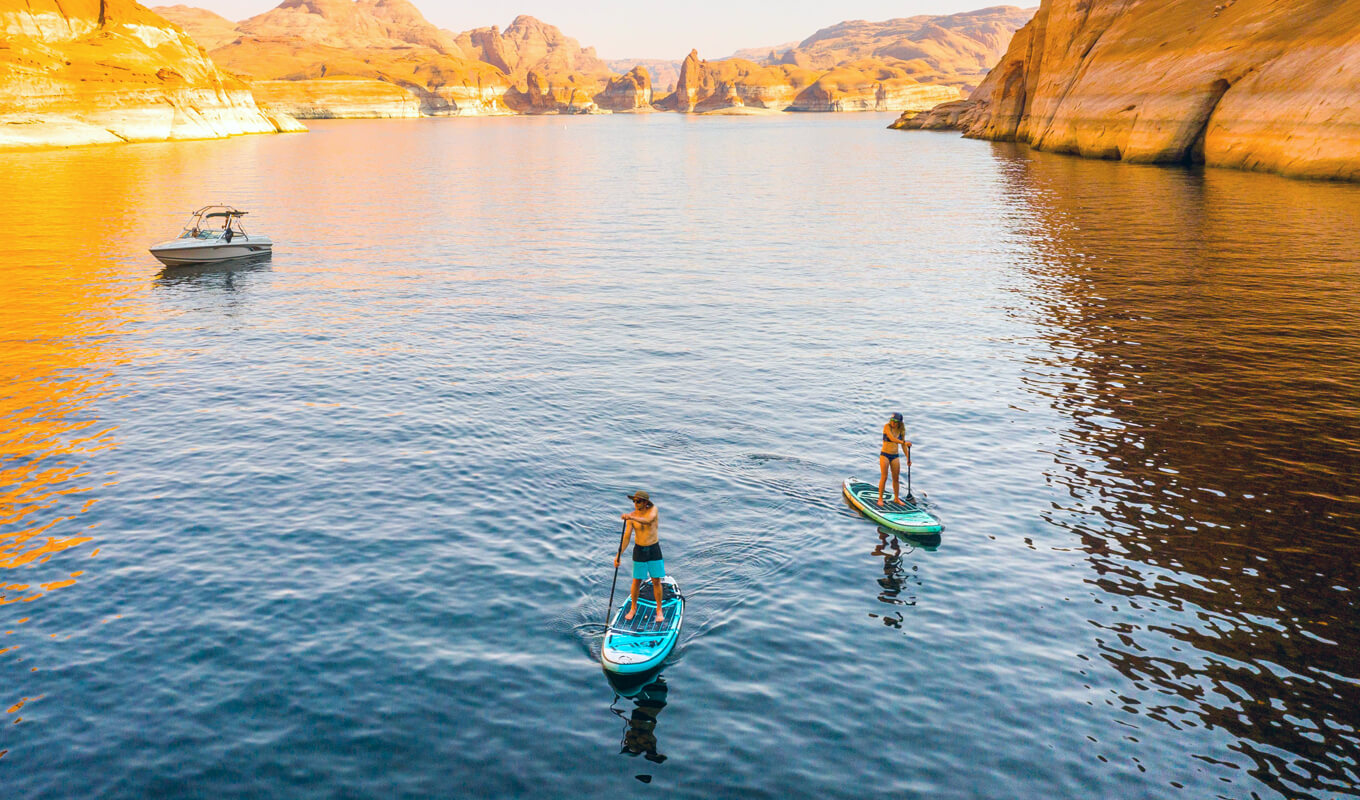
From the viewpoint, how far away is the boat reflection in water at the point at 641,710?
13234 mm

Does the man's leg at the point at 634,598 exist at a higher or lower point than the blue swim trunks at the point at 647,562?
lower

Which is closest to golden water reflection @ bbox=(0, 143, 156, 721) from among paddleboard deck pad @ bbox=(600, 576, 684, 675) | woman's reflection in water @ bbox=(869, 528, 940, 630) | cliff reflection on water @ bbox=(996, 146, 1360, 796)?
paddleboard deck pad @ bbox=(600, 576, 684, 675)

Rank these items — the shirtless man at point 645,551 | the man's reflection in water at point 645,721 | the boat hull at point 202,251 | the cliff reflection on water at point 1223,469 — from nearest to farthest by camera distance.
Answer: the man's reflection in water at point 645,721 → the cliff reflection on water at point 1223,469 → the shirtless man at point 645,551 → the boat hull at point 202,251

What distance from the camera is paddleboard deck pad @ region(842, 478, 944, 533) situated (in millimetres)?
19828

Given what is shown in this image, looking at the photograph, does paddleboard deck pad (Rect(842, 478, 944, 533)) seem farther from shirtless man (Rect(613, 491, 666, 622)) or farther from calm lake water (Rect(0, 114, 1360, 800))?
shirtless man (Rect(613, 491, 666, 622))

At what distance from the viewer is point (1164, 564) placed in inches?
717

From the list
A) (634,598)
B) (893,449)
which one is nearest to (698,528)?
(634,598)

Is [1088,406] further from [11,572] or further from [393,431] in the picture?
[11,572]

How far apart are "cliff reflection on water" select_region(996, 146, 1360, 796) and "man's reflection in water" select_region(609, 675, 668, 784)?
7762 mm

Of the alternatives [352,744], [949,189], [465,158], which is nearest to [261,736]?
[352,744]

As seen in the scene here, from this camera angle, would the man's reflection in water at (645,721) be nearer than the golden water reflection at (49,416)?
Yes

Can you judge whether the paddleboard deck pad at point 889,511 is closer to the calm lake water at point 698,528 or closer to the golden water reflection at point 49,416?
the calm lake water at point 698,528

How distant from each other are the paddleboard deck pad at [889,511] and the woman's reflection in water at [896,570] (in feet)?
0.69

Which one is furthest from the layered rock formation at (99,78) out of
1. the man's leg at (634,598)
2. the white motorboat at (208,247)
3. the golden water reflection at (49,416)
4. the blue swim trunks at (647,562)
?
the man's leg at (634,598)
